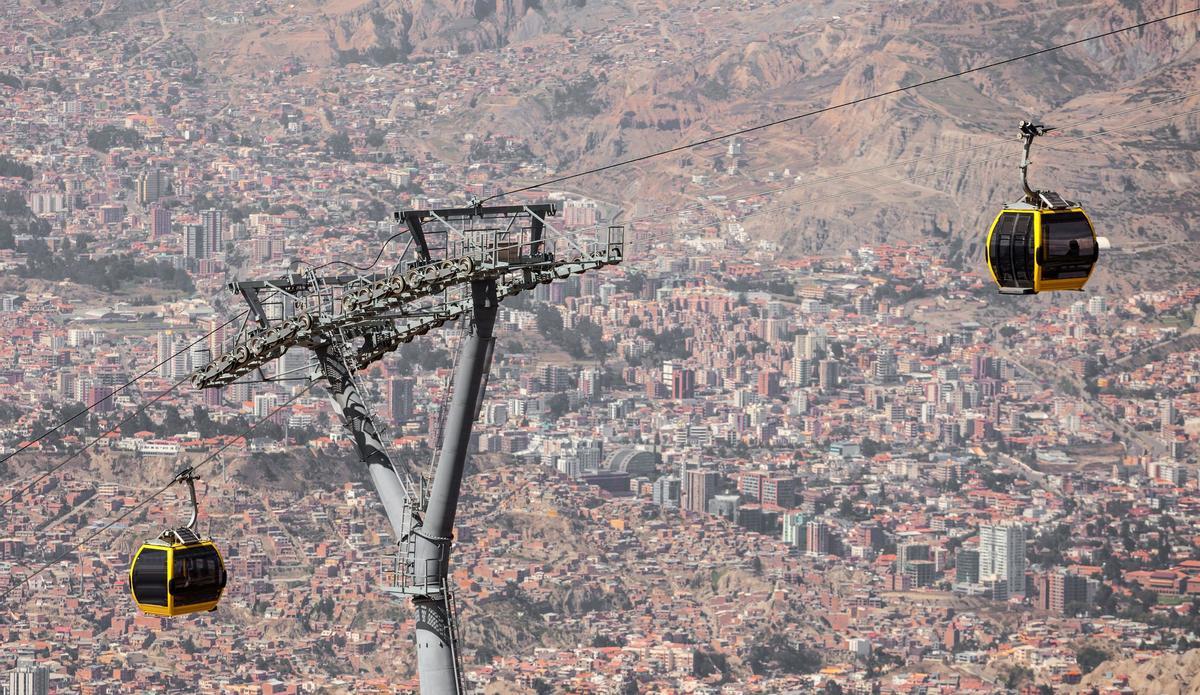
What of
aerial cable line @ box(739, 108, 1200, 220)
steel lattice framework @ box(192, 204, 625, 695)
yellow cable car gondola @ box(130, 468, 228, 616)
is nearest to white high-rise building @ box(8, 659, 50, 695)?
aerial cable line @ box(739, 108, 1200, 220)

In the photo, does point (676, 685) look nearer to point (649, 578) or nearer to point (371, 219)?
point (649, 578)

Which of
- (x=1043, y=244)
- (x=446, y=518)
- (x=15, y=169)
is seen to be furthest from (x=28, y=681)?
(x=1043, y=244)

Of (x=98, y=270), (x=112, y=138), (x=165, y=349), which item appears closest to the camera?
(x=165, y=349)

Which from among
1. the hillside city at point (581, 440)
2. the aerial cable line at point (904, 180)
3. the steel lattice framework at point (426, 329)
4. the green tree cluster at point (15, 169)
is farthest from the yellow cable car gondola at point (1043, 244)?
the green tree cluster at point (15, 169)

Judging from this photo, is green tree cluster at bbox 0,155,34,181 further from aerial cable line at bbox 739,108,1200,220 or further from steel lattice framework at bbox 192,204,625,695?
steel lattice framework at bbox 192,204,625,695

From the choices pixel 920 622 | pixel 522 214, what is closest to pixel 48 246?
pixel 920 622

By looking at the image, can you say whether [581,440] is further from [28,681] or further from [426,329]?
[426,329]

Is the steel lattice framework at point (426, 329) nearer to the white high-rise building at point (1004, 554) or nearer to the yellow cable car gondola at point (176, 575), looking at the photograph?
the yellow cable car gondola at point (176, 575)
